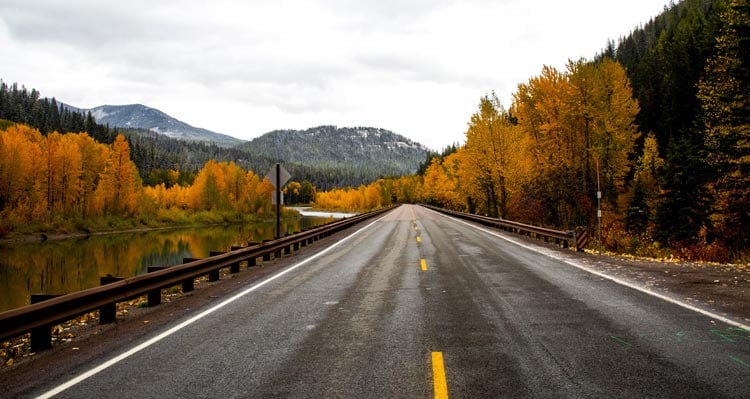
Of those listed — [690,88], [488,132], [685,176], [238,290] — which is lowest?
[238,290]

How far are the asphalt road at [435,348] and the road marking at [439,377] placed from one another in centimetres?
2

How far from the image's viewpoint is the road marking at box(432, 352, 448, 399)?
3822mm

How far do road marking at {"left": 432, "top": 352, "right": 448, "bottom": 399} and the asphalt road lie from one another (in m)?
0.02

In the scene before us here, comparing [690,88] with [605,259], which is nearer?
[605,259]

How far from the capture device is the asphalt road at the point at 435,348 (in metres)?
4.06

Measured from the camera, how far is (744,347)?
505 cm

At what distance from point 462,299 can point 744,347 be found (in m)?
3.90

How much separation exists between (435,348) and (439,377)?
0.91 m

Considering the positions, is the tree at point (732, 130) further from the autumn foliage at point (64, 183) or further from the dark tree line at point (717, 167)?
the autumn foliage at point (64, 183)

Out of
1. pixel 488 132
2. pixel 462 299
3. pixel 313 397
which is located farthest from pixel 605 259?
pixel 488 132

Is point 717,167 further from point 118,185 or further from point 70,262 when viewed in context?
point 118,185

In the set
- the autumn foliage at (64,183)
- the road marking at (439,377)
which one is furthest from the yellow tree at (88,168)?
the road marking at (439,377)

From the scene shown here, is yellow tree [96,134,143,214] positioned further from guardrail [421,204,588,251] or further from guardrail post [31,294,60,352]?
guardrail post [31,294,60,352]

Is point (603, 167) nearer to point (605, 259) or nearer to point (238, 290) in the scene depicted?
point (605, 259)
